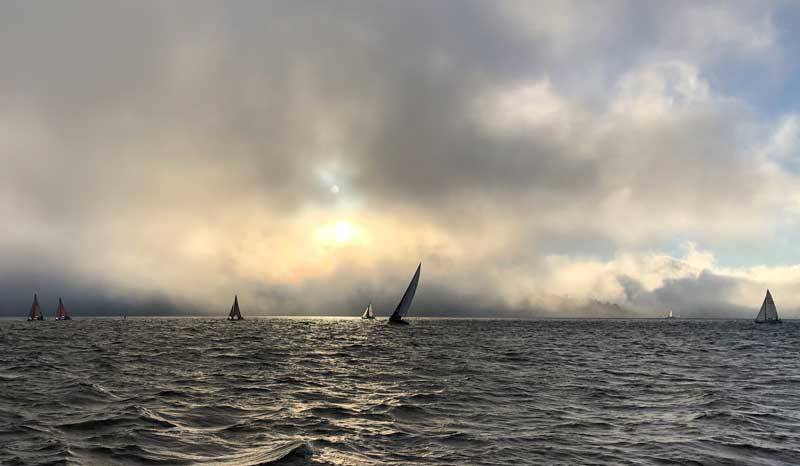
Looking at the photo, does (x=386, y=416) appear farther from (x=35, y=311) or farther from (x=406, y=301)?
(x=35, y=311)

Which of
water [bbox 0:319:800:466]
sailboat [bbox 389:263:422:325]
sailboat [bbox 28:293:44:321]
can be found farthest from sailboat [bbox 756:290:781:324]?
sailboat [bbox 28:293:44:321]

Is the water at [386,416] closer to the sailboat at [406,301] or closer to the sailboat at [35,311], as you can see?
the sailboat at [406,301]

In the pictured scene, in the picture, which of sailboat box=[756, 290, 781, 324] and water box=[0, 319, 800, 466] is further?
sailboat box=[756, 290, 781, 324]

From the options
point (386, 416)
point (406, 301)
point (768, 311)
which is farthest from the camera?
point (768, 311)

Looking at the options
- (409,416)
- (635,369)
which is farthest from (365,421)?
(635,369)

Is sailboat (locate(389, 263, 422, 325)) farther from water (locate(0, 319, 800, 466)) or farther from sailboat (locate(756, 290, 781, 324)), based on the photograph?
sailboat (locate(756, 290, 781, 324))

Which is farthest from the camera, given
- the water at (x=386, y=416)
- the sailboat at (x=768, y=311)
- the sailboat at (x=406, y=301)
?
the sailboat at (x=768, y=311)

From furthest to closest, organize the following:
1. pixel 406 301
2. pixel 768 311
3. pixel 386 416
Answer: pixel 768 311 → pixel 406 301 → pixel 386 416

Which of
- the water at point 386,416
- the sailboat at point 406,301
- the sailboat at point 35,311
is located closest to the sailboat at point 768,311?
the sailboat at point 406,301

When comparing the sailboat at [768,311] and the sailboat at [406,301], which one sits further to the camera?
the sailboat at [768,311]

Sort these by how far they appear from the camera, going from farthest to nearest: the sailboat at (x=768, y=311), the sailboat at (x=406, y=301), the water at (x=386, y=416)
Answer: the sailboat at (x=768, y=311), the sailboat at (x=406, y=301), the water at (x=386, y=416)

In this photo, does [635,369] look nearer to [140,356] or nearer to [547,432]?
[547,432]

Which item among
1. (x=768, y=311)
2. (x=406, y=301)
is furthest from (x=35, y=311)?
(x=768, y=311)

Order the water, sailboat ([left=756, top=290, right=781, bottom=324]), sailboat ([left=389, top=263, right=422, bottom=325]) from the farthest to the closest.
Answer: sailboat ([left=756, top=290, right=781, bottom=324]) → sailboat ([left=389, top=263, right=422, bottom=325]) → the water
